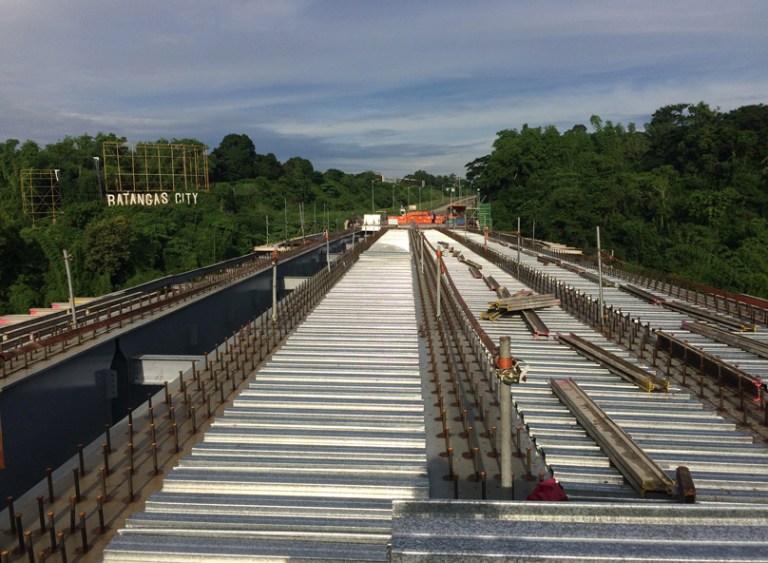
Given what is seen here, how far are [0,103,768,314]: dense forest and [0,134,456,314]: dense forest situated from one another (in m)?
0.18

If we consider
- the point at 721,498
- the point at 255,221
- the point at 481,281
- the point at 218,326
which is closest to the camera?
the point at 721,498

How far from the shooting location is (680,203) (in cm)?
6184

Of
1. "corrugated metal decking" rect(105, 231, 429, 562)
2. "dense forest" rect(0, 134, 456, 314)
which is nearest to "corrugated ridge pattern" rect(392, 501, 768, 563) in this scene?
"corrugated metal decking" rect(105, 231, 429, 562)

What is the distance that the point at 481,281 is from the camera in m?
26.4

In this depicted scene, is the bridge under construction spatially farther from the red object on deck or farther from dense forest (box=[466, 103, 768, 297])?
dense forest (box=[466, 103, 768, 297])

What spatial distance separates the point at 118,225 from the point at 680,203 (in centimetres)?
5981

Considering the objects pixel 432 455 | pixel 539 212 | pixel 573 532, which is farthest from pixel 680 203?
pixel 573 532

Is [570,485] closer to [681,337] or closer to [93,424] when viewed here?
[681,337]

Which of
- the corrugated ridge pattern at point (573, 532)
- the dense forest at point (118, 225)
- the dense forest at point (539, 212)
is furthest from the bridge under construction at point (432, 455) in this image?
the dense forest at point (118, 225)

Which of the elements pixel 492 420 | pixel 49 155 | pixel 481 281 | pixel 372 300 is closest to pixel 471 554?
pixel 492 420

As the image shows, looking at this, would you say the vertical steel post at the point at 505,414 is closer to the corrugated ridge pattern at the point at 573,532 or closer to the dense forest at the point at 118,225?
the corrugated ridge pattern at the point at 573,532

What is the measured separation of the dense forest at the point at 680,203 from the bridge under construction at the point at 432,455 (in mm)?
35404

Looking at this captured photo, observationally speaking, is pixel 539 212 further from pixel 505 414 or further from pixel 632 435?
pixel 505 414

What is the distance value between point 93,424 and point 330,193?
115263 mm
